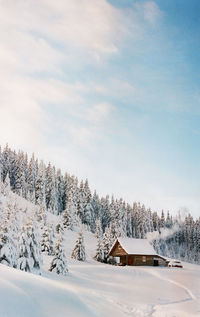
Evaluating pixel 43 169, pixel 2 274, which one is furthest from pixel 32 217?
pixel 43 169

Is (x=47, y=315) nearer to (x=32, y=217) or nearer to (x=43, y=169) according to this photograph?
Answer: (x=32, y=217)

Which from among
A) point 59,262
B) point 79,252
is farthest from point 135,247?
point 59,262

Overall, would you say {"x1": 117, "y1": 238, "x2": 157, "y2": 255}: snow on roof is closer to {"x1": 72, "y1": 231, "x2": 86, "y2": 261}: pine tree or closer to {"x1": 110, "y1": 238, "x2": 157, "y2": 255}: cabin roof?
{"x1": 110, "y1": 238, "x2": 157, "y2": 255}: cabin roof

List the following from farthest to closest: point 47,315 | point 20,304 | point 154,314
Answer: point 154,314 < point 47,315 < point 20,304

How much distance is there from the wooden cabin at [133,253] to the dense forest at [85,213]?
2.41 m

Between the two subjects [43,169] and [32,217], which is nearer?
[32,217]

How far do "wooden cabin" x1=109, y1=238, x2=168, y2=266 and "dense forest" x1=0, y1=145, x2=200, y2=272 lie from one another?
2.41 metres

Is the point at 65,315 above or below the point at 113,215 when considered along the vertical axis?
below

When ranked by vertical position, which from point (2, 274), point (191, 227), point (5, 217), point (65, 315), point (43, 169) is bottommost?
point (65, 315)

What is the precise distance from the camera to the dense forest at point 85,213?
69.7 meters

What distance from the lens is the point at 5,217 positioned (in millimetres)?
22562

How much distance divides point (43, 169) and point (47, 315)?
9379cm

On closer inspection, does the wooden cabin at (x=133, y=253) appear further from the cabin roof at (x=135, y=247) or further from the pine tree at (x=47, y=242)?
the pine tree at (x=47, y=242)

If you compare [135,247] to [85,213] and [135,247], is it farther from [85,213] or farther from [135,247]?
[85,213]
